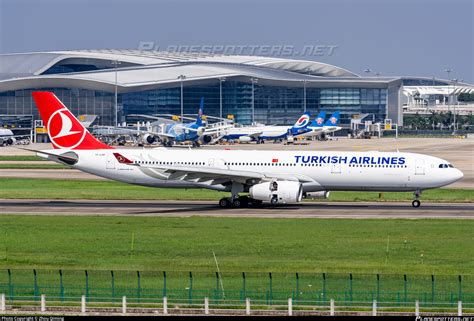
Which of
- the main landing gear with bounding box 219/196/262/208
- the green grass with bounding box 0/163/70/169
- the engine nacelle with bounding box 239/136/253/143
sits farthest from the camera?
the engine nacelle with bounding box 239/136/253/143

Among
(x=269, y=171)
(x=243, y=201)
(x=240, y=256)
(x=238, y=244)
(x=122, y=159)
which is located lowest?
(x=240, y=256)

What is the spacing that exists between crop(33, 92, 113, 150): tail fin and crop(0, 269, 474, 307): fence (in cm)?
3227

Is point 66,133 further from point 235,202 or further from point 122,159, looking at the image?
point 235,202

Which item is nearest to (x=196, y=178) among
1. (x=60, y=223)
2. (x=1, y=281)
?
(x=60, y=223)

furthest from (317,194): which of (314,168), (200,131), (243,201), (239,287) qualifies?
(200,131)

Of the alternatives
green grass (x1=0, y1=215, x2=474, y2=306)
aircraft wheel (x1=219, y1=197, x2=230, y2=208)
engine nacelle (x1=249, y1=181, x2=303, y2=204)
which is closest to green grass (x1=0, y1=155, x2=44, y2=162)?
aircraft wheel (x1=219, y1=197, x2=230, y2=208)

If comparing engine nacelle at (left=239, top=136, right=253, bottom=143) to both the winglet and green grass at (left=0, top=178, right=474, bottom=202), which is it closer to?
green grass at (left=0, top=178, right=474, bottom=202)

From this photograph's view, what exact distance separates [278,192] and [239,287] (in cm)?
2864

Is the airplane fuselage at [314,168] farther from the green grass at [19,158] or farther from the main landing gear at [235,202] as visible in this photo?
the green grass at [19,158]

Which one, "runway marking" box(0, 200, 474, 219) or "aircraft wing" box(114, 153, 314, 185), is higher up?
"aircraft wing" box(114, 153, 314, 185)

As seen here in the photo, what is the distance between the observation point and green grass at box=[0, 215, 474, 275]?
1709 inches

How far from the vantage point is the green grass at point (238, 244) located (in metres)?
43.4

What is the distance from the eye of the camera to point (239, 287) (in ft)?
123

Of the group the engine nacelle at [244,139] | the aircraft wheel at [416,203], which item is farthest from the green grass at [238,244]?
the engine nacelle at [244,139]
